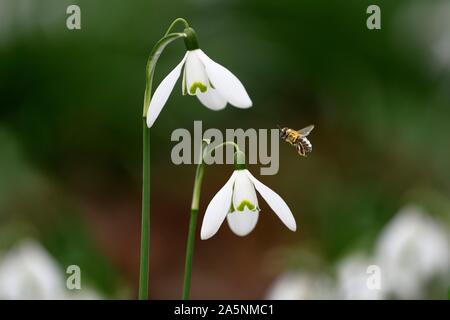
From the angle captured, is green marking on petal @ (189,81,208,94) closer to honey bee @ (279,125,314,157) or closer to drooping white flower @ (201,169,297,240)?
drooping white flower @ (201,169,297,240)

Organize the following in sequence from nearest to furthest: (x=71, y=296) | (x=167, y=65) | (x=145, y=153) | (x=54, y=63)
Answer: (x=145, y=153)
(x=71, y=296)
(x=167, y=65)
(x=54, y=63)

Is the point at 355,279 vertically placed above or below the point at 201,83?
below

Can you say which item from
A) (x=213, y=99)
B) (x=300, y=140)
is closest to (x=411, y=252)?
(x=300, y=140)

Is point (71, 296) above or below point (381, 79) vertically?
below

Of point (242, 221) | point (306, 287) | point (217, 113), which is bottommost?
point (306, 287)

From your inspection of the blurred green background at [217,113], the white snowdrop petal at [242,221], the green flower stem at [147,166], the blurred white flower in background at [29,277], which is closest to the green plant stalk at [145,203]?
the green flower stem at [147,166]

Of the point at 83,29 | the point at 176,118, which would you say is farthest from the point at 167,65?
the point at 83,29

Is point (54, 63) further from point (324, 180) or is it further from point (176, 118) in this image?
point (324, 180)

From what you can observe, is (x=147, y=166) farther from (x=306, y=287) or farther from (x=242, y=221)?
(x=306, y=287)
